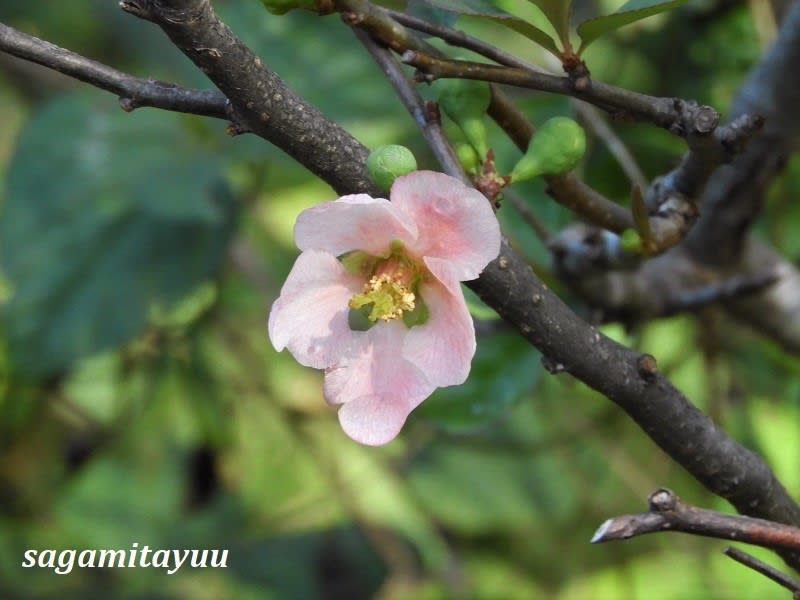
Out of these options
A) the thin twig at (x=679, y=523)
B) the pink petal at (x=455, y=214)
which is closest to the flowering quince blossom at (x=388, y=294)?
the pink petal at (x=455, y=214)

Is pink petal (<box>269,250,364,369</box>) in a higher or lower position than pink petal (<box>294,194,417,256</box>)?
lower

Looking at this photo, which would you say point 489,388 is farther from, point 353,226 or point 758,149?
point 353,226

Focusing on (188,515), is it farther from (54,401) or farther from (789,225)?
(789,225)

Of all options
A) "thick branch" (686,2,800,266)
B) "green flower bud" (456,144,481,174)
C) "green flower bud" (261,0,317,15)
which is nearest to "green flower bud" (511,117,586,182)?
"green flower bud" (456,144,481,174)

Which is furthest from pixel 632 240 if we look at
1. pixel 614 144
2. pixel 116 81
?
pixel 614 144

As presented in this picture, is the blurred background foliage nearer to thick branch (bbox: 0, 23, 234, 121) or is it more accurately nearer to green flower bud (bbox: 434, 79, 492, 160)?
green flower bud (bbox: 434, 79, 492, 160)

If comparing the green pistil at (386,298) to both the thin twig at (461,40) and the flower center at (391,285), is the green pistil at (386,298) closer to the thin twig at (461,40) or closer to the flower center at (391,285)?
the flower center at (391,285)
